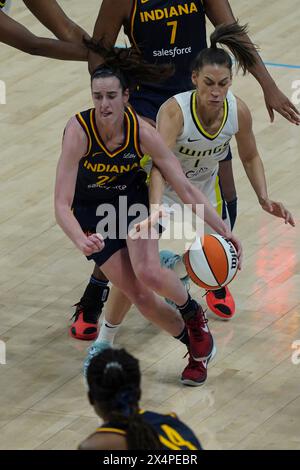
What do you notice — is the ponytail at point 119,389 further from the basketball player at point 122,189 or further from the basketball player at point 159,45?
the basketball player at point 159,45

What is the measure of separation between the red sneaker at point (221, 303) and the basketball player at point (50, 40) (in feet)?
4.82

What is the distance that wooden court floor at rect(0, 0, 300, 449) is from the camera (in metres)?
5.84

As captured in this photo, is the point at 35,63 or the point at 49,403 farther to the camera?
the point at 35,63

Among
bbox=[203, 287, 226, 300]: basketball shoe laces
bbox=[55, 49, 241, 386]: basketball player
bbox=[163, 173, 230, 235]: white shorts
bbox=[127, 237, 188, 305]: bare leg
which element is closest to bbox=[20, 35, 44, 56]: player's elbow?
bbox=[55, 49, 241, 386]: basketball player

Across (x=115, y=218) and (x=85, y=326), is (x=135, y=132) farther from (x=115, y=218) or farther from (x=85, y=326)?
(x=85, y=326)

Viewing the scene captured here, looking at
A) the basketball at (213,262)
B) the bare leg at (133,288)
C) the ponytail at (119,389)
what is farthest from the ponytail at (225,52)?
the ponytail at (119,389)

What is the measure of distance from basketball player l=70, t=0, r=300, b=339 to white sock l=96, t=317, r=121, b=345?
0.30 metres

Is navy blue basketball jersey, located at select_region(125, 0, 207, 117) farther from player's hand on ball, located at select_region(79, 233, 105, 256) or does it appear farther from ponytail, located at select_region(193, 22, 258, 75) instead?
player's hand on ball, located at select_region(79, 233, 105, 256)

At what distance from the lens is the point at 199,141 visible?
6.39 m

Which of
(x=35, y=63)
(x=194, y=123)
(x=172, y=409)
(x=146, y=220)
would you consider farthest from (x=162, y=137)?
(x=35, y=63)

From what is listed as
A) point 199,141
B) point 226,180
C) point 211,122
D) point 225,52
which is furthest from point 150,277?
point 226,180

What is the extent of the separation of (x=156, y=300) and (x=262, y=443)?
0.95 metres
